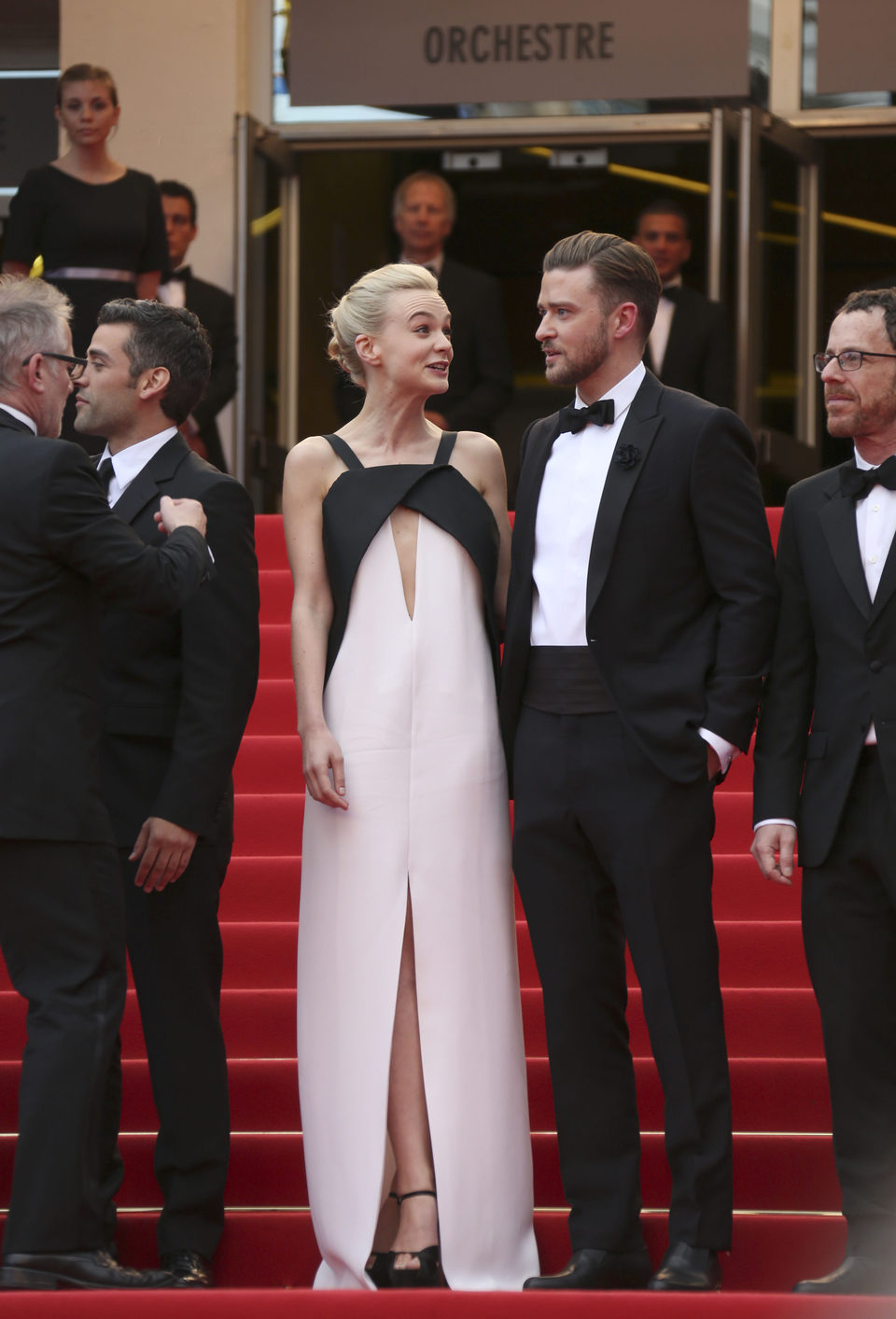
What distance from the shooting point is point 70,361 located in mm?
3541

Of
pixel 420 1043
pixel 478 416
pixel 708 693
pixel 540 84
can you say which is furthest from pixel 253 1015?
pixel 540 84

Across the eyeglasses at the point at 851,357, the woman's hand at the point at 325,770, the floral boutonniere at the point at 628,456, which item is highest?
the eyeglasses at the point at 851,357

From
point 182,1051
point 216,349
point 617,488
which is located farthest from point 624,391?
point 216,349

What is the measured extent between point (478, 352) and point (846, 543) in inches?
155

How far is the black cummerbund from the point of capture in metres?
3.39

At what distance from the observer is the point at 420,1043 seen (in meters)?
3.47

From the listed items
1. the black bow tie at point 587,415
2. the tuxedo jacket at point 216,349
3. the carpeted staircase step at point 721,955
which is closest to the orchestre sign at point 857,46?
the tuxedo jacket at point 216,349

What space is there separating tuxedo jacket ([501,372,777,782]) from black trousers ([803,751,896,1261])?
26cm

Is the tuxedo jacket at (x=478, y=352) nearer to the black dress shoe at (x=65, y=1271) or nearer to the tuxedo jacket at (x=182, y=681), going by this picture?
the tuxedo jacket at (x=182, y=681)

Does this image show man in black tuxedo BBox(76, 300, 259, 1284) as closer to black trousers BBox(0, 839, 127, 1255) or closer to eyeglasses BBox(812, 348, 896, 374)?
black trousers BBox(0, 839, 127, 1255)

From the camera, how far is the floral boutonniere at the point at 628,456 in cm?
343

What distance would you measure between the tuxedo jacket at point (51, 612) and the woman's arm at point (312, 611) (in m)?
0.34

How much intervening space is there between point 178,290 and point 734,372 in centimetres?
255

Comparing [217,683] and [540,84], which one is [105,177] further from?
[217,683]
